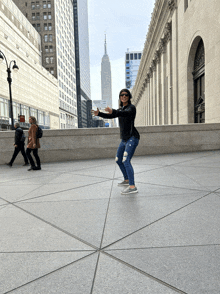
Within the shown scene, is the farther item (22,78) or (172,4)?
(22,78)

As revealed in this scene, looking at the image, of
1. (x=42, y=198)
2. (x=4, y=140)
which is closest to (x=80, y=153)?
(x=4, y=140)

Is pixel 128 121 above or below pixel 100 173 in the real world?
above

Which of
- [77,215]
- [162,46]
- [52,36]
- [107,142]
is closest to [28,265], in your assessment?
[77,215]

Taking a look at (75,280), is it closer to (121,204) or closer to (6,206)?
(121,204)

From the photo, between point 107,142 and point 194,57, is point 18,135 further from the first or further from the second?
point 194,57

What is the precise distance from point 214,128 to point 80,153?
6.53m

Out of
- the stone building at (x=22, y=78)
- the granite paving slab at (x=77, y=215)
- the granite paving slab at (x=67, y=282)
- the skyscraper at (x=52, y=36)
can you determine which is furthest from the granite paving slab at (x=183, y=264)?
the skyscraper at (x=52, y=36)

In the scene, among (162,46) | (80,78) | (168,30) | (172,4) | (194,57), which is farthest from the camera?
(80,78)

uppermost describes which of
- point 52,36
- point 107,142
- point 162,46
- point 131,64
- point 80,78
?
point 131,64

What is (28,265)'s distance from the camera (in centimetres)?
208

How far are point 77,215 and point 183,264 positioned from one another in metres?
1.73

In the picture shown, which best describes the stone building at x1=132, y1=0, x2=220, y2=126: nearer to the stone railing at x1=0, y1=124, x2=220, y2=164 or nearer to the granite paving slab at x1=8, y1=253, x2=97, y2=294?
the stone railing at x1=0, y1=124, x2=220, y2=164

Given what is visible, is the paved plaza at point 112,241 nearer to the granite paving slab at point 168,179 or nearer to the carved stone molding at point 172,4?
the granite paving slab at point 168,179

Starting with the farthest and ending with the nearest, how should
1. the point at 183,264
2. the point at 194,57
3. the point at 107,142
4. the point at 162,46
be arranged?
the point at 162,46 < the point at 194,57 < the point at 107,142 < the point at 183,264
